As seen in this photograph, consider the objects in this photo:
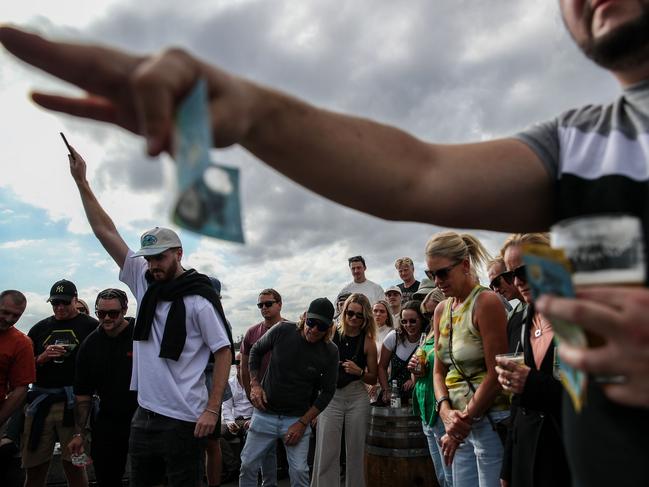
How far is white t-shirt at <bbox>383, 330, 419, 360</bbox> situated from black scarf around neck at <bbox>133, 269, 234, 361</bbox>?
2625 mm

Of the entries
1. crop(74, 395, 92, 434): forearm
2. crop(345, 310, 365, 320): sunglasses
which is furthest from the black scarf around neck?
crop(345, 310, 365, 320): sunglasses

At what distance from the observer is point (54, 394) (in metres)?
5.86

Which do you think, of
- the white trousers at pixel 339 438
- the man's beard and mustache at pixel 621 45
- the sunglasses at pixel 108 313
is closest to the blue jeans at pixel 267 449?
the white trousers at pixel 339 438

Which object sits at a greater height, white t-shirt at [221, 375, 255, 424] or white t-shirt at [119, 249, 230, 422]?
white t-shirt at [119, 249, 230, 422]

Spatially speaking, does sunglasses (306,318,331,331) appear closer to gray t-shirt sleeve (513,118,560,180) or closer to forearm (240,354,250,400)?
forearm (240,354,250,400)

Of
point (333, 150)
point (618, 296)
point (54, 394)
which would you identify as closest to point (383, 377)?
point (54, 394)

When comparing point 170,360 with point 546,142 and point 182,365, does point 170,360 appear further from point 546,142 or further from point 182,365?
point 546,142

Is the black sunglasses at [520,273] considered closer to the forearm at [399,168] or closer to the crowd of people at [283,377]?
the crowd of people at [283,377]

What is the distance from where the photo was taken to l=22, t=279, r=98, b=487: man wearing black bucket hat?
569 centimetres

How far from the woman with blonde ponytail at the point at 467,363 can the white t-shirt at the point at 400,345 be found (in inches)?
85.8

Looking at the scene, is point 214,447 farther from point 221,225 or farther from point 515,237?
point 221,225

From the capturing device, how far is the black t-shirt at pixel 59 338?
5.89 m

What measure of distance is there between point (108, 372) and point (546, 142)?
195 inches

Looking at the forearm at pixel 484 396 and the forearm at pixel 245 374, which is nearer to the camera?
the forearm at pixel 484 396
